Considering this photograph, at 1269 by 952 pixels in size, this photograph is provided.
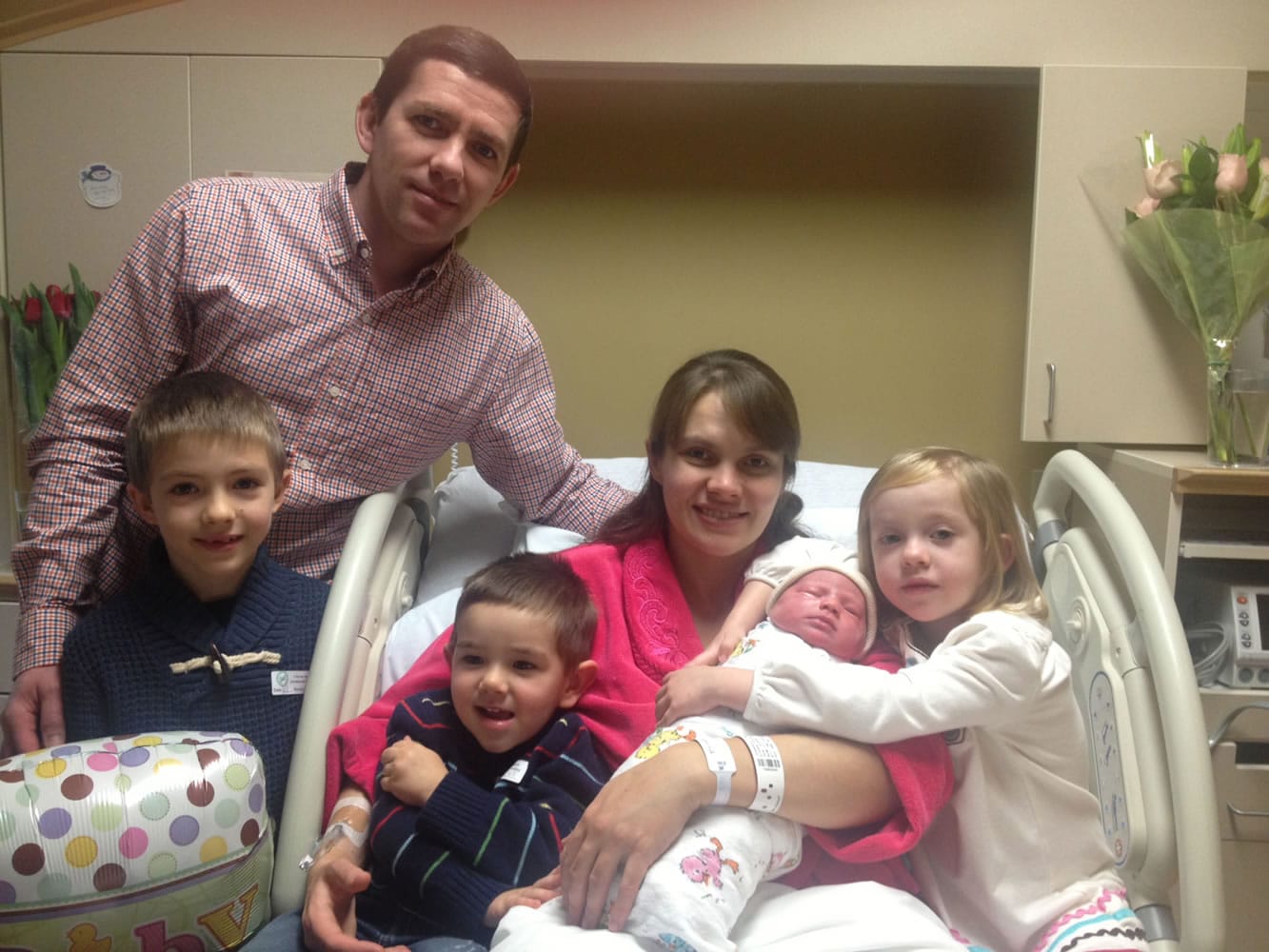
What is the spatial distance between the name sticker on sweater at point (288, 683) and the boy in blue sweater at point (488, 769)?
0.68 ft

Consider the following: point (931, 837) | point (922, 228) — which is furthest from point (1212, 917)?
point (922, 228)

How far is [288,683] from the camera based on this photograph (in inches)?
61.1

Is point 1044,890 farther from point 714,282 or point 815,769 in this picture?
point 714,282

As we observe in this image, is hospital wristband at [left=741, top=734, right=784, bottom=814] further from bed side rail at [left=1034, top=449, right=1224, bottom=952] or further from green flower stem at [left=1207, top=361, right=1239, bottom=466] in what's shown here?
green flower stem at [left=1207, top=361, right=1239, bottom=466]

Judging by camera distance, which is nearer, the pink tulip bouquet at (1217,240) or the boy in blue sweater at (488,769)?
the boy in blue sweater at (488,769)

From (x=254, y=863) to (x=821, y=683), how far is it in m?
0.73

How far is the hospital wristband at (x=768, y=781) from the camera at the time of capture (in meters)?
1.22

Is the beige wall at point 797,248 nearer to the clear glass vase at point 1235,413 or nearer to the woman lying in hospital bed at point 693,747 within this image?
the clear glass vase at point 1235,413

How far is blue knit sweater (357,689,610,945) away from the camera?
1.28m

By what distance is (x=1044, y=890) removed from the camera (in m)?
1.32

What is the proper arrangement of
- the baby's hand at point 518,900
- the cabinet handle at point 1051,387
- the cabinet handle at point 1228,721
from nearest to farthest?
1. the baby's hand at point 518,900
2. the cabinet handle at point 1228,721
3. the cabinet handle at point 1051,387

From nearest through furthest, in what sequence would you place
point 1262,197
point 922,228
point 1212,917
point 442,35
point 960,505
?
→ point 1212,917 → point 960,505 → point 442,35 → point 1262,197 → point 922,228

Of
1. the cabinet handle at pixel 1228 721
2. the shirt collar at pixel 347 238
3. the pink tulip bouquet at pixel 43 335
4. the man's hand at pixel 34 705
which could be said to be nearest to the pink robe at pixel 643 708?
A: the man's hand at pixel 34 705

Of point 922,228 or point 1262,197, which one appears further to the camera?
Answer: point 922,228
